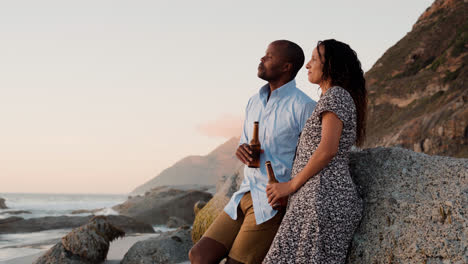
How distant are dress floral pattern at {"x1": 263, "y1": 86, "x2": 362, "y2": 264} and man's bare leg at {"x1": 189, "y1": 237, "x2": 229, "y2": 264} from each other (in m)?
0.58

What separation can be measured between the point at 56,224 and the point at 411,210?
15.6m

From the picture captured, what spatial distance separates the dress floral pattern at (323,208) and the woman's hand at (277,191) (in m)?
0.06

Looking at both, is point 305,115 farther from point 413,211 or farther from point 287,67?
point 413,211

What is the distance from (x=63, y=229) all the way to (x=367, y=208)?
14476mm

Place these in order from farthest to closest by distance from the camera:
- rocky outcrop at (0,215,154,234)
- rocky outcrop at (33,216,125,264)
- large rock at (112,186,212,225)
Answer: large rock at (112,186,212,225)
rocky outcrop at (0,215,154,234)
rocky outcrop at (33,216,125,264)

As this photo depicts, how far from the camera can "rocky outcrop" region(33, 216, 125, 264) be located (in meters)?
7.10

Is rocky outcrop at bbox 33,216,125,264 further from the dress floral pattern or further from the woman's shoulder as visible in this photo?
the woman's shoulder

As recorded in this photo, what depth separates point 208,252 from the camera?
3.21 m

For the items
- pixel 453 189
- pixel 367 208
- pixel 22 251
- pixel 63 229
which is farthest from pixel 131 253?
pixel 63 229

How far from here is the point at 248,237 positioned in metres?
3.08

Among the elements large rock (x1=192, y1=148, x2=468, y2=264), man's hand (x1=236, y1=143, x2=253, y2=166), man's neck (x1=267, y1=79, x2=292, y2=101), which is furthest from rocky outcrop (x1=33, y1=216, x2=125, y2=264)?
large rock (x1=192, y1=148, x2=468, y2=264)

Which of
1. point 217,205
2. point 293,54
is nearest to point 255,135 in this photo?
point 293,54

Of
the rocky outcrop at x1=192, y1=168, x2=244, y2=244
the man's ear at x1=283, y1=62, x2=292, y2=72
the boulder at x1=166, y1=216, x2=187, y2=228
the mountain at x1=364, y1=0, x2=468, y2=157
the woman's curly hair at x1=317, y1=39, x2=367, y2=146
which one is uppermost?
the mountain at x1=364, y1=0, x2=468, y2=157

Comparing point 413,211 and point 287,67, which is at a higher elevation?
point 287,67
